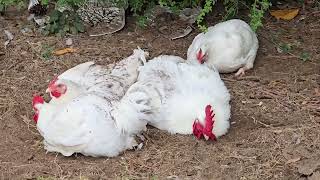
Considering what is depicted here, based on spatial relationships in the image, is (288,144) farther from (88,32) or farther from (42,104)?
(88,32)

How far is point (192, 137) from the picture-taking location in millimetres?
4516

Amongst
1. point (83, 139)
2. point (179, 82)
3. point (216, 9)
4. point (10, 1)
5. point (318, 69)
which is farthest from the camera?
point (216, 9)

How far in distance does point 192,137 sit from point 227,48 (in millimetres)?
970

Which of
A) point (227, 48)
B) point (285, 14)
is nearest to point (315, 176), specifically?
point (227, 48)

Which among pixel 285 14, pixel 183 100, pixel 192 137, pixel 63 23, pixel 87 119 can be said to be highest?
pixel 87 119

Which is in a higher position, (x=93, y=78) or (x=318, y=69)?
(x=93, y=78)

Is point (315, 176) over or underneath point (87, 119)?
underneath

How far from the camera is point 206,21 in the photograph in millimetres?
6035

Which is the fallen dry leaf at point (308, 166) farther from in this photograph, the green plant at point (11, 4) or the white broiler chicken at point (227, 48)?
the green plant at point (11, 4)

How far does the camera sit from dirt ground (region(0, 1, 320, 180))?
4.23 meters

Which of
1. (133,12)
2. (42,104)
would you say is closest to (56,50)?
(133,12)

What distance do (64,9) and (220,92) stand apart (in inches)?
76.5

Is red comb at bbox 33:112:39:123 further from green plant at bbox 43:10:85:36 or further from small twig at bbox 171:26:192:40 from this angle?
small twig at bbox 171:26:192:40

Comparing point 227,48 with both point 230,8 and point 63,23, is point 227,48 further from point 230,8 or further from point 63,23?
point 63,23
